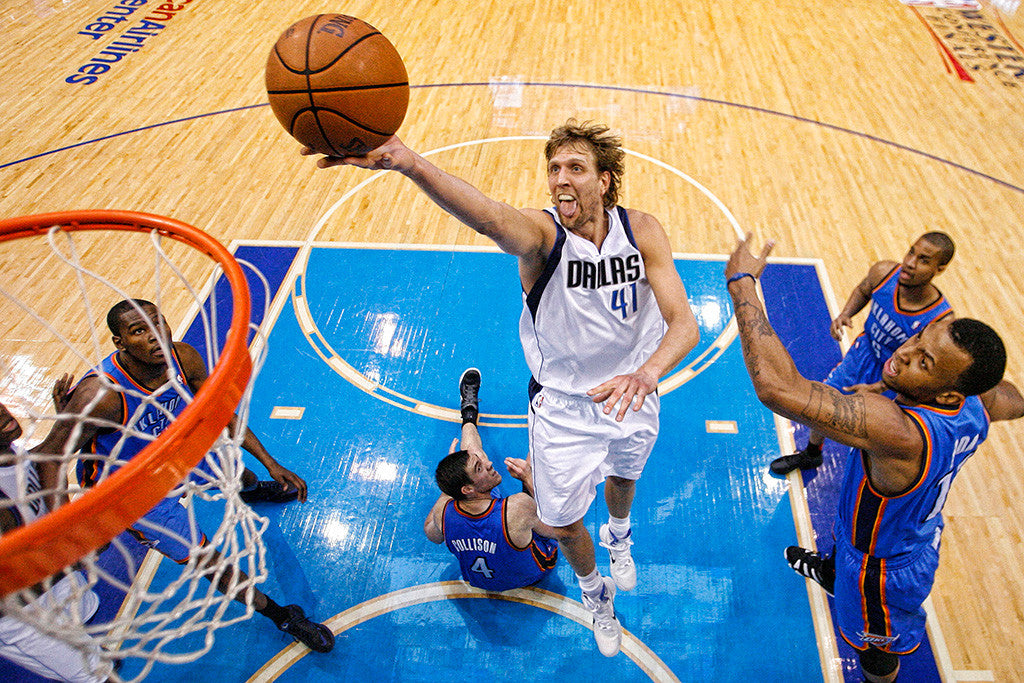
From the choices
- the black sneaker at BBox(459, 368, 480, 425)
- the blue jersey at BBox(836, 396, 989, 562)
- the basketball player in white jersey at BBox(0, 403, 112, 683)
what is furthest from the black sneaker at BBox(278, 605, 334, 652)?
the blue jersey at BBox(836, 396, 989, 562)

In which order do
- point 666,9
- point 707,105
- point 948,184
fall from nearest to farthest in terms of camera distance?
point 948,184 → point 707,105 → point 666,9

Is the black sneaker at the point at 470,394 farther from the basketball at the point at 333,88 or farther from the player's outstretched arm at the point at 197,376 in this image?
the basketball at the point at 333,88

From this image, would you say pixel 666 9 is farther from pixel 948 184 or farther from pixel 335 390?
pixel 335 390

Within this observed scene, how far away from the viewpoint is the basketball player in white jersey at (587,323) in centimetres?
296

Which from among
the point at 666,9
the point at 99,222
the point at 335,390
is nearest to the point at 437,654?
the point at 335,390

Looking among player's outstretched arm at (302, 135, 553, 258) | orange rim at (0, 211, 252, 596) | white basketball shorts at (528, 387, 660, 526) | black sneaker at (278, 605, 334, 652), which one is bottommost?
black sneaker at (278, 605, 334, 652)

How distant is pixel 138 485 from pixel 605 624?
2428mm

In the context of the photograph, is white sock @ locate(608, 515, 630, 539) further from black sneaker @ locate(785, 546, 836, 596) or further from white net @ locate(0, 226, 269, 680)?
white net @ locate(0, 226, 269, 680)

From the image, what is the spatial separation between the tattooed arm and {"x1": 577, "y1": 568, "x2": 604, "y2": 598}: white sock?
1.48 metres

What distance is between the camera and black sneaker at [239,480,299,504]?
4.21 meters

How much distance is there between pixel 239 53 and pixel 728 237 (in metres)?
7.38

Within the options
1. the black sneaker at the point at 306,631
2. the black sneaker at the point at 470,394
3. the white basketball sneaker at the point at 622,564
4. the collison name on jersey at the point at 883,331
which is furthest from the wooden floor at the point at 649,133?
the black sneaker at the point at 306,631

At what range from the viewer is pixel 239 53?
934 centimetres

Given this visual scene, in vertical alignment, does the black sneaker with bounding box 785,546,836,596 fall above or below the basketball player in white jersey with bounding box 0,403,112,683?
below
